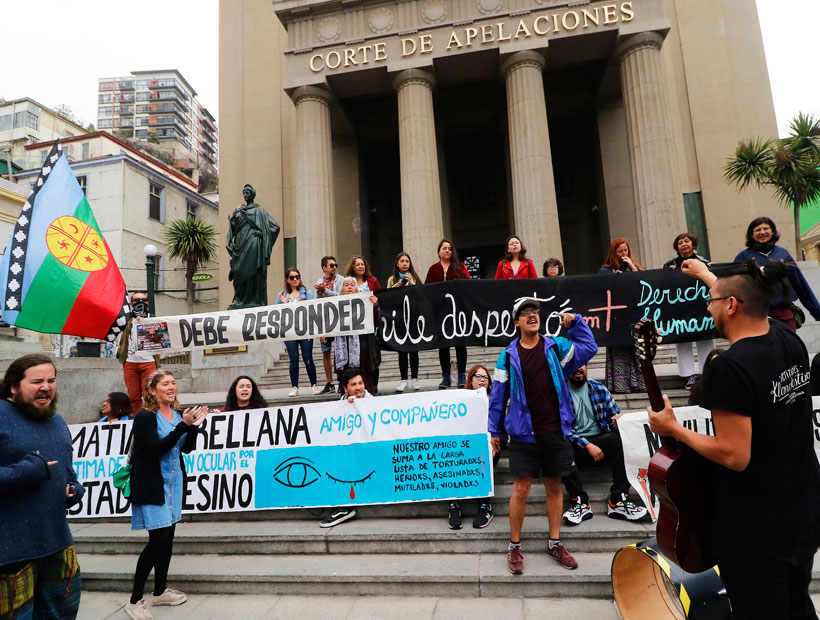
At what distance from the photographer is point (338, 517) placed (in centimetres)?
507

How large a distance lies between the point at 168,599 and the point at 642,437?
14.7 ft

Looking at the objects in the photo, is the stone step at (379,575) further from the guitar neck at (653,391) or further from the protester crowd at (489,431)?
the guitar neck at (653,391)

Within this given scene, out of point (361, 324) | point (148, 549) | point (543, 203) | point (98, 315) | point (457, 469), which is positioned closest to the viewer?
point (148, 549)

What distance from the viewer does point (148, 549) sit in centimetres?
400

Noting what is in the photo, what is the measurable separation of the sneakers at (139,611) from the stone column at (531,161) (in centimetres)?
1211

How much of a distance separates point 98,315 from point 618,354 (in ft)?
21.7

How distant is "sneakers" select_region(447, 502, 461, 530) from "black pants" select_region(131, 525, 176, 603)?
243cm

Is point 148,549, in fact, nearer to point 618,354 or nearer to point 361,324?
point 361,324

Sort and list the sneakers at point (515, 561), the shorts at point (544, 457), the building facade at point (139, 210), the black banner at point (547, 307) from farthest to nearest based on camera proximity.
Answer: the building facade at point (139, 210) → the black banner at point (547, 307) → the shorts at point (544, 457) → the sneakers at point (515, 561)

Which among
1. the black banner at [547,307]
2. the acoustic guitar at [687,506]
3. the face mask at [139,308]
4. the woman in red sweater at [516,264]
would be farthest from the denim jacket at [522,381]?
the face mask at [139,308]

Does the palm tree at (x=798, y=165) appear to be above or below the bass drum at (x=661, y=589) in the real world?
above

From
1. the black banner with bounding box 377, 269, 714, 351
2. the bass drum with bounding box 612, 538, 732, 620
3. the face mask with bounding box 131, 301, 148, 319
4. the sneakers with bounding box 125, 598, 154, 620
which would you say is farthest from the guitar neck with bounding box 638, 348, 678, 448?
the face mask with bounding box 131, 301, 148, 319

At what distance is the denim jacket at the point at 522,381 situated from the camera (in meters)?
4.24

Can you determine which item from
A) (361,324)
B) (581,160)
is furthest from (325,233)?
(581,160)
